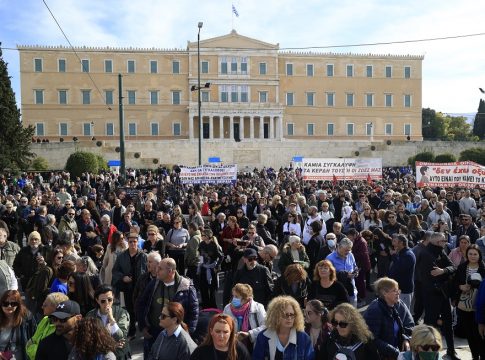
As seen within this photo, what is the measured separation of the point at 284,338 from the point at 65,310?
173 centimetres

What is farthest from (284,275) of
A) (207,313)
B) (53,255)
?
(53,255)

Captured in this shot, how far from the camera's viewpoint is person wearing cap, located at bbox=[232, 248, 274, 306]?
5.89 metres

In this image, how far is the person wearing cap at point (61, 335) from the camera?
12.8ft

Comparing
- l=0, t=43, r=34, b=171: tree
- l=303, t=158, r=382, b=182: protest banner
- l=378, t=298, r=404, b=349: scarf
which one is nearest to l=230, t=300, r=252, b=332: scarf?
l=378, t=298, r=404, b=349: scarf

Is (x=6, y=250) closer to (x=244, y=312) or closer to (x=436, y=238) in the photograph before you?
(x=244, y=312)

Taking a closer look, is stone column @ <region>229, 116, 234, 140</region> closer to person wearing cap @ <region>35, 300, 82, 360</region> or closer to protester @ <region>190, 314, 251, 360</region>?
person wearing cap @ <region>35, 300, 82, 360</region>

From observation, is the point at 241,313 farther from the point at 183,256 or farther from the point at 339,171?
the point at 339,171

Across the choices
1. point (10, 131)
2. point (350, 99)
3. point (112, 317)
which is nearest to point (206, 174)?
point (112, 317)

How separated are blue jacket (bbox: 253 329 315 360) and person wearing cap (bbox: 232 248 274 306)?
1.85m

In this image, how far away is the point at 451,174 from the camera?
1537 centimetres

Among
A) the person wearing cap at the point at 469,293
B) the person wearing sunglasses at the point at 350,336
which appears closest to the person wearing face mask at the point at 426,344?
the person wearing sunglasses at the point at 350,336

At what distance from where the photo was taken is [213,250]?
7.84 meters

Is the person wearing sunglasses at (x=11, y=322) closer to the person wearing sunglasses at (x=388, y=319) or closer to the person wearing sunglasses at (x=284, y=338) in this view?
the person wearing sunglasses at (x=284, y=338)

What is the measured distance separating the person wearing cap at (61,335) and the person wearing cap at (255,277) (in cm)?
223
